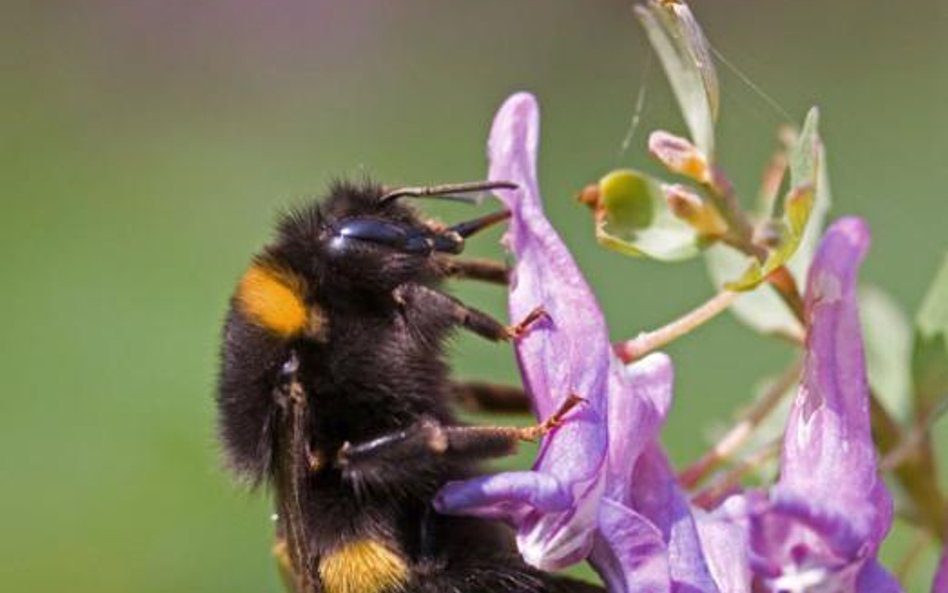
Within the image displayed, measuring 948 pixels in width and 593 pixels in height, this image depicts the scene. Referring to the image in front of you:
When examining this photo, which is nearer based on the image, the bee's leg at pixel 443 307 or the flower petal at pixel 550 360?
the flower petal at pixel 550 360

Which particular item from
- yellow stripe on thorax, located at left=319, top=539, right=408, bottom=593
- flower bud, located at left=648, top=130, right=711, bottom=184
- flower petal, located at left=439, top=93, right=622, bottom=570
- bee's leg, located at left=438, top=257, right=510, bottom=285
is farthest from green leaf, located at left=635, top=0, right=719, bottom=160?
yellow stripe on thorax, located at left=319, top=539, right=408, bottom=593

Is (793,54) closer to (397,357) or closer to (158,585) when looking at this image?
(158,585)

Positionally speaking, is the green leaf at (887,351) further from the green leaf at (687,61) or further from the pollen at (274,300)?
the pollen at (274,300)

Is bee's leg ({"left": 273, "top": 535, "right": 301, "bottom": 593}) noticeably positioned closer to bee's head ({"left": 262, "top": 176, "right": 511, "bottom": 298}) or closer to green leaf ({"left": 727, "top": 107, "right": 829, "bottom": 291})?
bee's head ({"left": 262, "top": 176, "right": 511, "bottom": 298})

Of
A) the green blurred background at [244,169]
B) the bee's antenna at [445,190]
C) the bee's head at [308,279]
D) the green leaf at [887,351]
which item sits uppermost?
the bee's antenna at [445,190]

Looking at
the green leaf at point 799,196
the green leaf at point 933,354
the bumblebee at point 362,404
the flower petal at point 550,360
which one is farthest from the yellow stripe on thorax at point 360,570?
the green leaf at point 933,354

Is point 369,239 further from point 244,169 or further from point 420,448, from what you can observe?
point 244,169

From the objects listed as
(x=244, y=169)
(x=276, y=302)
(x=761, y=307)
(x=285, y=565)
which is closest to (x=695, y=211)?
(x=761, y=307)
